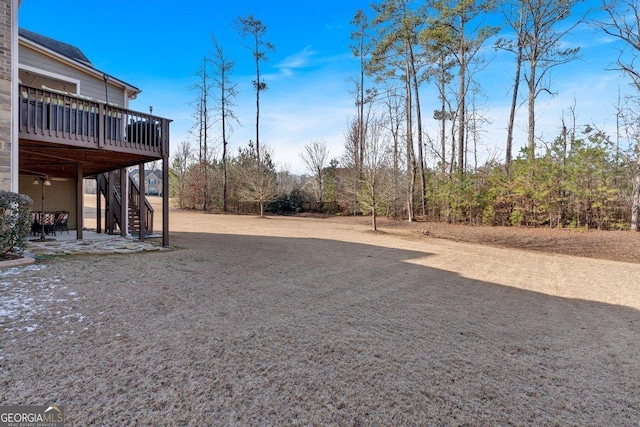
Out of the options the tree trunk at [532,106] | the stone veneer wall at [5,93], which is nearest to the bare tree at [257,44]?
the tree trunk at [532,106]

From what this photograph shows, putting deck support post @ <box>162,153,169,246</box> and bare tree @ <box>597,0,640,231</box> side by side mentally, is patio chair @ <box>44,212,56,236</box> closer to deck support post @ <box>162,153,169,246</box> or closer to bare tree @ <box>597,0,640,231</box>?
deck support post @ <box>162,153,169,246</box>

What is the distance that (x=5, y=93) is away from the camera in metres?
5.80

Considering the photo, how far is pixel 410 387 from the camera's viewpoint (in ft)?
7.84

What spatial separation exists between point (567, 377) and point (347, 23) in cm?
2634

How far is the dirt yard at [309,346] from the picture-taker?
82.7 inches

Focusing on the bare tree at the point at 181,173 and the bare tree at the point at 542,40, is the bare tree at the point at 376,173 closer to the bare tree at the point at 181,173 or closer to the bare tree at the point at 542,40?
the bare tree at the point at 542,40

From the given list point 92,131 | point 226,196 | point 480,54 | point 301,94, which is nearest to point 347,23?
point 301,94

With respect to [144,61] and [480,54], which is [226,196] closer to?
[144,61]

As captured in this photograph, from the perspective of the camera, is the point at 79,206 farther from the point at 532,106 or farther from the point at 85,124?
the point at 532,106

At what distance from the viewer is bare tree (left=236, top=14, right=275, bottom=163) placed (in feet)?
79.5

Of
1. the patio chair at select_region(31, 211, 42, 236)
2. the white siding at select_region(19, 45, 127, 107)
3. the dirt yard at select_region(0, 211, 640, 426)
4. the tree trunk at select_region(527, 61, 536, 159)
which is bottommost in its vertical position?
the dirt yard at select_region(0, 211, 640, 426)

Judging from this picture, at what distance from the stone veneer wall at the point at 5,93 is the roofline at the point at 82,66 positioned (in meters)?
2.02

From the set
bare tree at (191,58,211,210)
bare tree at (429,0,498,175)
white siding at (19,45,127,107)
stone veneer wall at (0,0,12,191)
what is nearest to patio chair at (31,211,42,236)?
white siding at (19,45,127,107)

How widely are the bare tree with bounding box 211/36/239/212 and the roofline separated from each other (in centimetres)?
1580
